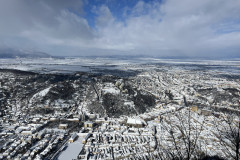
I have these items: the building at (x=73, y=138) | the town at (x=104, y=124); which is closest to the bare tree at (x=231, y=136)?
the town at (x=104, y=124)

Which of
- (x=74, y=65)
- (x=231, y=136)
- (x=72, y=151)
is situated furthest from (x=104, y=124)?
(x=74, y=65)

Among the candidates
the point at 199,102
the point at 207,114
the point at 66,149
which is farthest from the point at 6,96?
the point at 199,102

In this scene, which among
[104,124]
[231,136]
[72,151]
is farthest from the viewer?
[104,124]

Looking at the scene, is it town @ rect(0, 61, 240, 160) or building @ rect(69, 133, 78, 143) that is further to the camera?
building @ rect(69, 133, 78, 143)

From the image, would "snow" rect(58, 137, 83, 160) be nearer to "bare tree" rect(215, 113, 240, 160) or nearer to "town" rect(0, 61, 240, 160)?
"town" rect(0, 61, 240, 160)

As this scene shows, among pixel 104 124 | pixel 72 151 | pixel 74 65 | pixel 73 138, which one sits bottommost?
pixel 72 151

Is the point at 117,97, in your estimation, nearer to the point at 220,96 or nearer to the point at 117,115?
the point at 117,115

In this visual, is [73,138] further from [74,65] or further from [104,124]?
[74,65]

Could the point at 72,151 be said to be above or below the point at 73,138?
below

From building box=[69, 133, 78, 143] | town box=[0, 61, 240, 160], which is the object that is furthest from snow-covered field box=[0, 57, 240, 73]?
building box=[69, 133, 78, 143]
